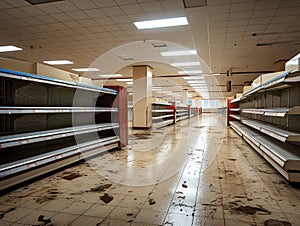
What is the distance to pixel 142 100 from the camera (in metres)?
9.94

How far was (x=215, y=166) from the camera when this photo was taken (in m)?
3.18

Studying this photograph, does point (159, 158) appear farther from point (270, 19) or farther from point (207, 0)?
point (270, 19)

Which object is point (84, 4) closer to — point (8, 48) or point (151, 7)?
point (151, 7)

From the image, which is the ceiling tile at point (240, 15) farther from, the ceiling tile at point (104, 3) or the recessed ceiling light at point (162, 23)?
the ceiling tile at point (104, 3)

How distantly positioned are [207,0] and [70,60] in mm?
6785

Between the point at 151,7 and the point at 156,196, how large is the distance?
3962mm

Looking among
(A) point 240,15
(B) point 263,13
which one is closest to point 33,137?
(A) point 240,15

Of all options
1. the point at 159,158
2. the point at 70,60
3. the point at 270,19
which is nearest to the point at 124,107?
the point at 159,158

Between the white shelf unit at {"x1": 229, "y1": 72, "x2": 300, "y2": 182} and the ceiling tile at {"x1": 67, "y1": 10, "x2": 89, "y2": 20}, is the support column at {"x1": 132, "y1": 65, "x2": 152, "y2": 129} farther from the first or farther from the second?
the white shelf unit at {"x1": 229, "y1": 72, "x2": 300, "y2": 182}

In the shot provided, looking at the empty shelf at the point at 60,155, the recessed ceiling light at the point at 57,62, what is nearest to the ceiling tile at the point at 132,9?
the empty shelf at the point at 60,155

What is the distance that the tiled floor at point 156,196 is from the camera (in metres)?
1.65

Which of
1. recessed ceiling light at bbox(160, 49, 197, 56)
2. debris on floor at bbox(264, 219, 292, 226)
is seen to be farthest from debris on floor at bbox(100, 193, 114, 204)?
recessed ceiling light at bbox(160, 49, 197, 56)

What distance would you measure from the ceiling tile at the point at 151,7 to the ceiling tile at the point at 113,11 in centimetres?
56

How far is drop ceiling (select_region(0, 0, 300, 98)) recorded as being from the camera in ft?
14.6
